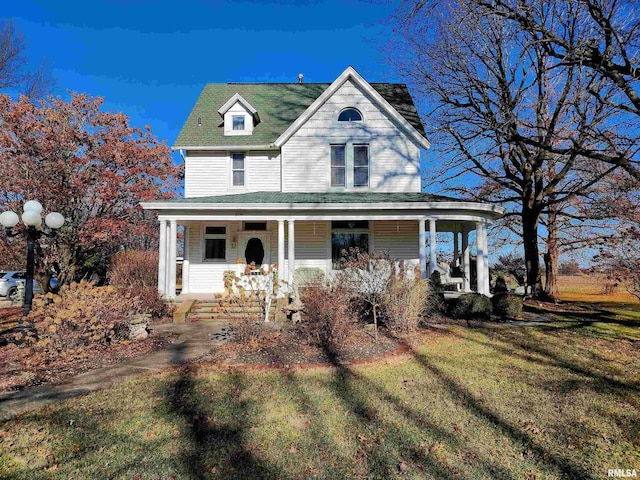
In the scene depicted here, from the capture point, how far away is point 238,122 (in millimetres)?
15883

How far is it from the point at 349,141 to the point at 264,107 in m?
4.86

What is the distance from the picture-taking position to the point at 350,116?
1530 cm

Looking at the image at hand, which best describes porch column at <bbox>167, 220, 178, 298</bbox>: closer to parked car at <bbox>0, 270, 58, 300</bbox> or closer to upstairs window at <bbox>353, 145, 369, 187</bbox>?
upstairs window at <bbox>353, 145, 369, 187</bbox>

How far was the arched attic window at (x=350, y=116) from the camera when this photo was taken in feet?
50.0

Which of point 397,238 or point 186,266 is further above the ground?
point 397,238

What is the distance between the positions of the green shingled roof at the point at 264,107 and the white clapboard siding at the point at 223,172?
531 millimetres

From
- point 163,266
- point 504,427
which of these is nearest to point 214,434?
point 504,427

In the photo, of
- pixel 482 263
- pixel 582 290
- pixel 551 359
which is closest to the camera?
pixel 551 359

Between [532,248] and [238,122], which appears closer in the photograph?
[238,122]

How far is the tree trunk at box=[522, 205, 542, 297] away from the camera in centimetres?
1612

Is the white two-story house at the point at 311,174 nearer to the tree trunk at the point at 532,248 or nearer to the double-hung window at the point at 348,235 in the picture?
the double-hung window at the point at 348,235

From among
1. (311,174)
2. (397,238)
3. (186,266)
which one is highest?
(311,174)

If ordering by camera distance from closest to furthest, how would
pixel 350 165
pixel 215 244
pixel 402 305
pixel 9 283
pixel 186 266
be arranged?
1. pixel 402 305
2. pixel 186 266
3. pixel 215 244
4. pixel 350 165
5. pixel 9 283

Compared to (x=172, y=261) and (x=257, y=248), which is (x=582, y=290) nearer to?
(x=257, y=248)
